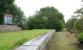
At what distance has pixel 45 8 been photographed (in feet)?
355

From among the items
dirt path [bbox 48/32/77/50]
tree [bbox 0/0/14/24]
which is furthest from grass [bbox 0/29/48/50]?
tree [bbox 0/0/14/24]

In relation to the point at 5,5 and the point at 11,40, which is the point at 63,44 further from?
the point at 5,5

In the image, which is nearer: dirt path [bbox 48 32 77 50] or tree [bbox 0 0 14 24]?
dirt path [bbox 48 32 77 50]

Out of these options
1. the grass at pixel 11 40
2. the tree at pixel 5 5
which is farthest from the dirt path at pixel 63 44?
the tree at pixel 5 5

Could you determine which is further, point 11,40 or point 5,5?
point 5,5

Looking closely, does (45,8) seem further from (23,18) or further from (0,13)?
(0,13)

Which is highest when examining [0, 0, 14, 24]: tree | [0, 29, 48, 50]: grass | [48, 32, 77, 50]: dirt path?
[0, 0, 14, 24]: tree

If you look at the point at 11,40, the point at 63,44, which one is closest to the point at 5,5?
the point at 63,44

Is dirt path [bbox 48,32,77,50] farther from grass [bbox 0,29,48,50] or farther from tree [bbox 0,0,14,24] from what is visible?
tree [bbox 0,0,14,24]

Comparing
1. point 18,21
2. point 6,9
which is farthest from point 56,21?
point 6,9

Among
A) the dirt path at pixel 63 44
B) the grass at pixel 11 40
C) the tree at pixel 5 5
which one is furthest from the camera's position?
Result: the tree at pixel 5 5

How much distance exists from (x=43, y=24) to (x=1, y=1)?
2966 cm

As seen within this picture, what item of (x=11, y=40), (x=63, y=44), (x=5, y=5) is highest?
(x=5, y=5)

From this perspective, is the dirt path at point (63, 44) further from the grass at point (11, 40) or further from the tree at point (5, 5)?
the tree at point (5, 5)
